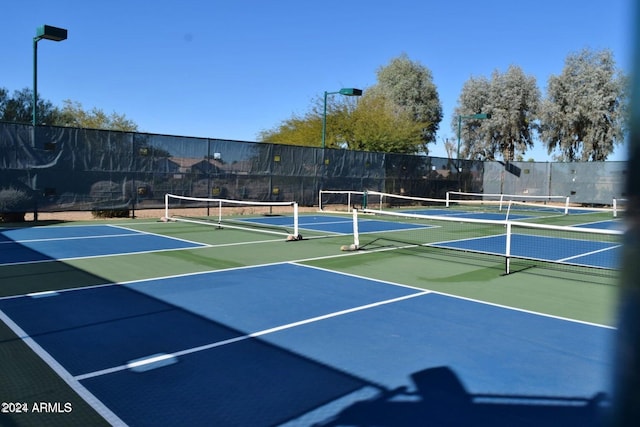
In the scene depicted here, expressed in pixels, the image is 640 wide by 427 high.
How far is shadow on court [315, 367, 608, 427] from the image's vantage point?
130 inches

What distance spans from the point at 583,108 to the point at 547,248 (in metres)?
27.9

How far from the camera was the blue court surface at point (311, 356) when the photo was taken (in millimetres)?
3449

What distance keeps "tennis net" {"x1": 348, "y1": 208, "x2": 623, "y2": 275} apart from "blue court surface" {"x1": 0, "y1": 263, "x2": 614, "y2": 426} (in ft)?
11.4

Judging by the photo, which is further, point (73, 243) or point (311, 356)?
point (73, 243)

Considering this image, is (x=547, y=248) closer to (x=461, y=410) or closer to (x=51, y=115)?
(x=461, y=410)

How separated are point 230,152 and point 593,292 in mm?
15139

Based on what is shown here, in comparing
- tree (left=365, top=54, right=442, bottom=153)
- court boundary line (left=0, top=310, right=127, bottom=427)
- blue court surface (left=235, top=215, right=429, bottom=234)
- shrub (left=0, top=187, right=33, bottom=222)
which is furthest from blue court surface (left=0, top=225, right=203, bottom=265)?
tree (left=365, top=54, right=442, bottom=153)

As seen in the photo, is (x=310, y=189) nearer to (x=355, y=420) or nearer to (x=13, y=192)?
(x=13, y=192)

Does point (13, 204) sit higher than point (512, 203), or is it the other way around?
point (512, 203)

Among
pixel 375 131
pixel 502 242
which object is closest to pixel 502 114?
pixel 375 131

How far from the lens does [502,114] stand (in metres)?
41.2

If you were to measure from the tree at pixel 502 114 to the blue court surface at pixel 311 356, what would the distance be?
3787 centimetres

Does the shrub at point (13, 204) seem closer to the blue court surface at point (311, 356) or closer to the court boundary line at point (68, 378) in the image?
the blue court surface at point (311, 356)

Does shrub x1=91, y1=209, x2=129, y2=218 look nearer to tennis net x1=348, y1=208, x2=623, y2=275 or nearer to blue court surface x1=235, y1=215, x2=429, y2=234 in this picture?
blue court surface x1=235, y1=215, x2=429, y2=234
